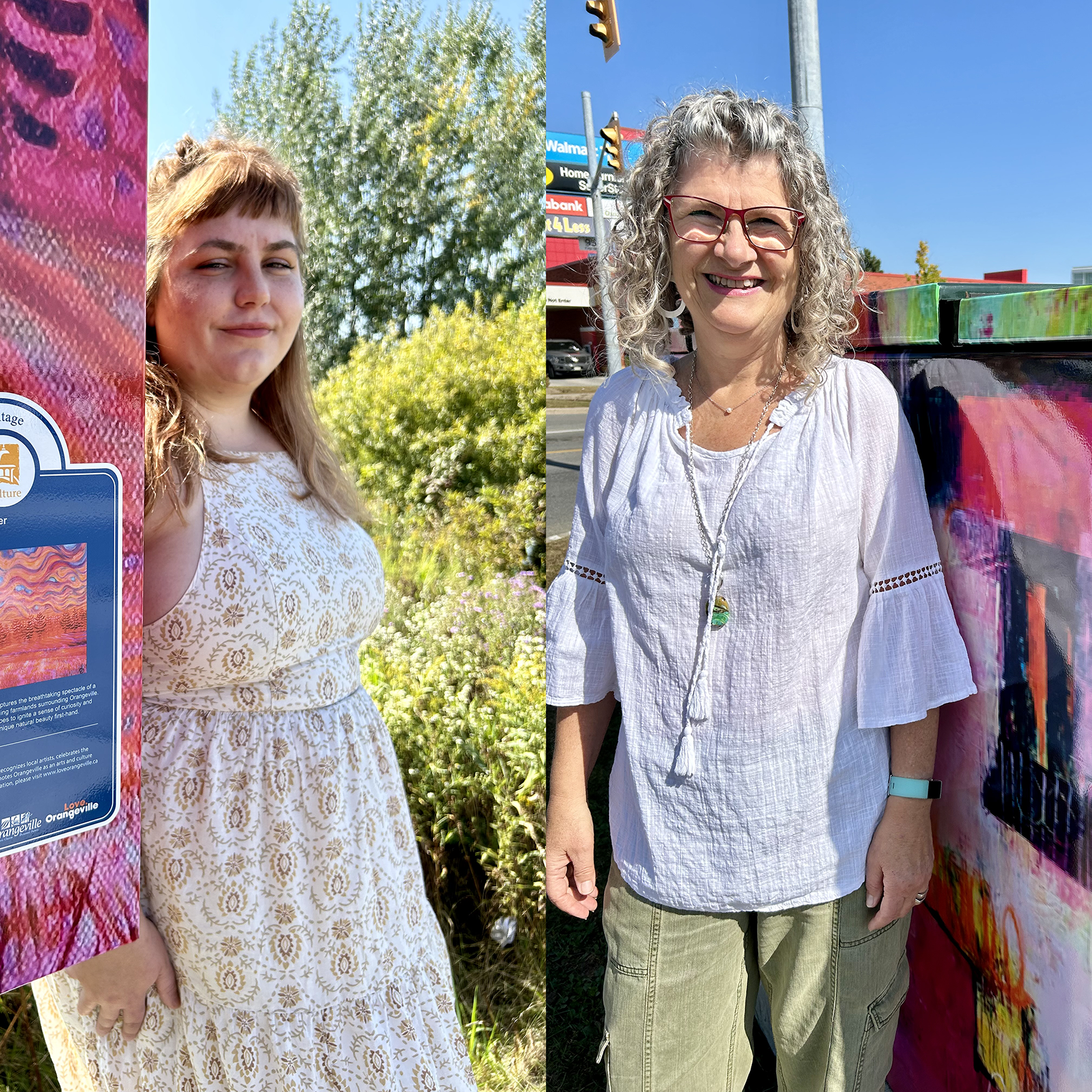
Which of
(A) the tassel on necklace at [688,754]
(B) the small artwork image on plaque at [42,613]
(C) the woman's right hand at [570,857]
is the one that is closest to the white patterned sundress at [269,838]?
(C) the woman's right hand at [570,857]

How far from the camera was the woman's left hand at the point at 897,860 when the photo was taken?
4.55ft

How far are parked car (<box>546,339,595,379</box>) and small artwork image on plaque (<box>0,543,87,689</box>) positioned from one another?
3.80m

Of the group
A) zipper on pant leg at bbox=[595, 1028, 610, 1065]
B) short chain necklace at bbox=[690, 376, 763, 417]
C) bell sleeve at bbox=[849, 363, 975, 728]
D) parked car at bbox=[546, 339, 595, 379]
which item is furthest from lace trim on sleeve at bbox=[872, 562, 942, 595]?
parked car at bbox=[546, 339, 595, 379]

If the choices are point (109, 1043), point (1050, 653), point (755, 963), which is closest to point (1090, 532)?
point (1050, 653)

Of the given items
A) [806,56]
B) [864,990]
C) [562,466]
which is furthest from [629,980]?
[562,466]

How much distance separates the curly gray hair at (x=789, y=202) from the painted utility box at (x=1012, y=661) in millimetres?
179

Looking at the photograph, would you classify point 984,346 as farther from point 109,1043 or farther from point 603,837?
point 603,837

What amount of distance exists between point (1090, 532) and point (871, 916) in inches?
26.5

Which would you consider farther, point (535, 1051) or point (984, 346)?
point (535, 1051)

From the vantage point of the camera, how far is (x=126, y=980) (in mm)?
1191

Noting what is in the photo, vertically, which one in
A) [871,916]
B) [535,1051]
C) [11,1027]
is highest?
[871,916]

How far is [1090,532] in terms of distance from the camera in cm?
111

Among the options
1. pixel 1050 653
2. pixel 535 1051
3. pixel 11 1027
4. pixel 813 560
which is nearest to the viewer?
pixel 1050 653

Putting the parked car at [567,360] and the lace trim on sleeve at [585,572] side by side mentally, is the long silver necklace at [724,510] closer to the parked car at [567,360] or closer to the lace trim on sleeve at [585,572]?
the lace trim on sleeve at [585,572]
